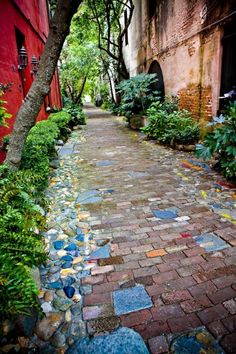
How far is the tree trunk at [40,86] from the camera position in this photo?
361cm

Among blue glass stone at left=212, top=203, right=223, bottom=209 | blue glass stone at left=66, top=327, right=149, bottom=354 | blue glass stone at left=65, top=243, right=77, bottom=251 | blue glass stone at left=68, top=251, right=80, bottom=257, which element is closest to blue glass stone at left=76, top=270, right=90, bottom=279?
blue glass stone at left=68, top=251, right=80, bottom=257

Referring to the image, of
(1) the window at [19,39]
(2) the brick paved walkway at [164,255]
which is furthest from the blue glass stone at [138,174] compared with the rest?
(1) the window at [19,39]

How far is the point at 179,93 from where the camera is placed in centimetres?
893

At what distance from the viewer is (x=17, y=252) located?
185 cm

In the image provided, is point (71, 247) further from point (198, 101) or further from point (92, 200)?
point (198, 101)

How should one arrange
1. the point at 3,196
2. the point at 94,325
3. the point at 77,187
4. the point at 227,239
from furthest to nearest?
the point at 77,187, the point at 227,239, the point at 3,196, the point at 94,325

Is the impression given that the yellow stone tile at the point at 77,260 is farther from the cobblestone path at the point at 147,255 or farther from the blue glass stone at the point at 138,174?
the blue glass stone at the point at 138,174

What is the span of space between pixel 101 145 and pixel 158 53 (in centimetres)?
525


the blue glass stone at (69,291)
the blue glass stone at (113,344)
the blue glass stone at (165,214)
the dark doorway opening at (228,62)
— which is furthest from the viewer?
the dark doorway opening at (228,62)

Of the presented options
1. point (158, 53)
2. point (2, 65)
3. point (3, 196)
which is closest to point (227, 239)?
point (3, 196)

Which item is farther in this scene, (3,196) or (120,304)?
(3,196)

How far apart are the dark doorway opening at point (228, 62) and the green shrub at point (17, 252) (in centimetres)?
556

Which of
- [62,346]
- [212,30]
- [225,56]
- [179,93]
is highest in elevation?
[212,30]

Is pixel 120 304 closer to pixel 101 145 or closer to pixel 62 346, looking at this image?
pixel 62 346
